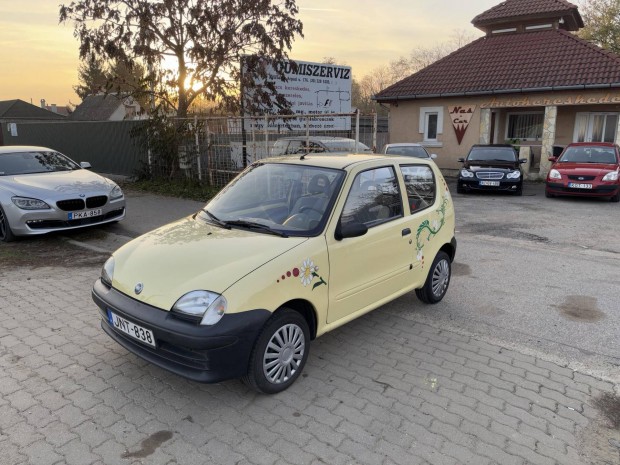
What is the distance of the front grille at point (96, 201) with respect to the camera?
7.65 m

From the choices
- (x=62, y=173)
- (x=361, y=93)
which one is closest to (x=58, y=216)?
(x=62, y=173)

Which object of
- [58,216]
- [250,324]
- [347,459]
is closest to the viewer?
[347,459]

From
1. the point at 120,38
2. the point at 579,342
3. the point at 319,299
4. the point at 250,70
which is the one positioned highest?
the point at 120,38

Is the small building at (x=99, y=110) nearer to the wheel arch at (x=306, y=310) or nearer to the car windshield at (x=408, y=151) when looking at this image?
the car windshield at (x=408, y=151)

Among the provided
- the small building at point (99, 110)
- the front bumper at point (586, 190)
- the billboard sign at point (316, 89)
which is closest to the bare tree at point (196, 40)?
the billboard sign at point (316, 89)

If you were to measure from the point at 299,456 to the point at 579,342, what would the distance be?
120 inches

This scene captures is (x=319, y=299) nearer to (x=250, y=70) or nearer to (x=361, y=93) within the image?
(x=250, y=70)

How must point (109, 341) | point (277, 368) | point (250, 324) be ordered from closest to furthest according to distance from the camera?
point (250, 324), point (277, 368), point (109, 341)

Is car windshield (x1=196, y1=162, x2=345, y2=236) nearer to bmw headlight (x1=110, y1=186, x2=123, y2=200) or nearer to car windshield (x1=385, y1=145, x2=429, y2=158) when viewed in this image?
bmw headlight (x1=110, y1=186, x2=123, y2=200)

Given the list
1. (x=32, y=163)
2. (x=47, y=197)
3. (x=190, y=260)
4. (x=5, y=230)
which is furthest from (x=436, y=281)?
(x=32, y=163)

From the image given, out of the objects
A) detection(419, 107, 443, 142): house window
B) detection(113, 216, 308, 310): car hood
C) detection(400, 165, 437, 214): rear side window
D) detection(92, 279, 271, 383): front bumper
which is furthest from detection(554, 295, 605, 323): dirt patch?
detection(419, 107, 443, 142): house window

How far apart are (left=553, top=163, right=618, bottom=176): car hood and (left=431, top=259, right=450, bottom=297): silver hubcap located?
9631mm

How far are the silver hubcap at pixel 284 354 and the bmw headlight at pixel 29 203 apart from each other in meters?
5.62

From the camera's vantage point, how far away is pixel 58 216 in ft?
23.9
